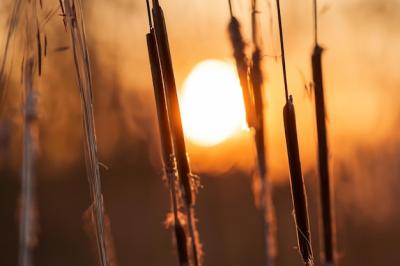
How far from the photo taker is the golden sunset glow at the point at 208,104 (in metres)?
2.05

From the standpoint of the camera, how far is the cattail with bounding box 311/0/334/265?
0.78m

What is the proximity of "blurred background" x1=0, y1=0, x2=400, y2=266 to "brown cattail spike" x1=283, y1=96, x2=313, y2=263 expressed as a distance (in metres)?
0.43

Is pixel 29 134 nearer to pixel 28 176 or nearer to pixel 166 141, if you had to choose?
pixel 28 176

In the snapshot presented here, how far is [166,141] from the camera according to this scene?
2.30 feet

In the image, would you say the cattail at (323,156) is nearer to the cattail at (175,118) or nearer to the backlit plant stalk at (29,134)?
the cattail at (175,118)

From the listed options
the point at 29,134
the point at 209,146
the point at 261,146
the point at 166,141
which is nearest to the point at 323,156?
the point at 261,146

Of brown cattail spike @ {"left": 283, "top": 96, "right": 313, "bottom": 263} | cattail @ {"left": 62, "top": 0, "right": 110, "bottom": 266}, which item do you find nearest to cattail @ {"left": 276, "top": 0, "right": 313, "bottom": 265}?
brown cattail spike @ {"left": 283, "top": 96, "right": 313, "bottom": 263}

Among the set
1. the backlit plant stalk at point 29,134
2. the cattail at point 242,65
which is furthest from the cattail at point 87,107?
the cattail at point 242,65

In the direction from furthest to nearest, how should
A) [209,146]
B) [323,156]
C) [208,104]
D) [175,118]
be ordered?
[209,146]
[208,104]
[323,156]
[175,118]

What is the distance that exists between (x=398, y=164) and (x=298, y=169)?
5.29 feet

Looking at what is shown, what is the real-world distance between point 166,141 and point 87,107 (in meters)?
0.10

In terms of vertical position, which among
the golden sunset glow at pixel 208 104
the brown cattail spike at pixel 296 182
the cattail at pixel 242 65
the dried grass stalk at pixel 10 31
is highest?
the golden sunset glow at pixel 208 104

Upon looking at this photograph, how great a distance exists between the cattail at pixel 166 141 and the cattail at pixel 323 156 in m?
0.19

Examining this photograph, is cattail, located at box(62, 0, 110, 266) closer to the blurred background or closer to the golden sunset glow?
the blurred background
